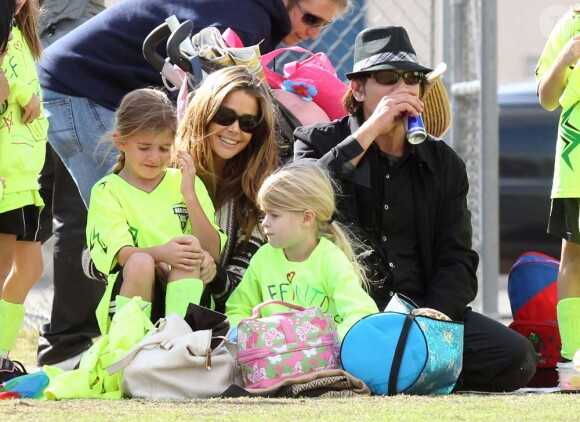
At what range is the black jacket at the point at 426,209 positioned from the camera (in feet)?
15.6

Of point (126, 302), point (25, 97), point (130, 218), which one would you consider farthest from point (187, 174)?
point (25, 97)

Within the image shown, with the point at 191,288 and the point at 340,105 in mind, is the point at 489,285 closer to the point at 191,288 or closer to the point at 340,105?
the point at 340,105

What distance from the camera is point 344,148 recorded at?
187 inches

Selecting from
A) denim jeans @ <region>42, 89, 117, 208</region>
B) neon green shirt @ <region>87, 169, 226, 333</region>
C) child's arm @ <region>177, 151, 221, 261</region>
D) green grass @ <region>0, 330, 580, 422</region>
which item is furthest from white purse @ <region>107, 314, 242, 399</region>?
denim jeans @ <region>42, 89, 117, 208</region>

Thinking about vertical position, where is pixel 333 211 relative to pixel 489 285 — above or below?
above

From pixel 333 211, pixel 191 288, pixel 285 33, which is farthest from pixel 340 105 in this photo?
pixel 191 288

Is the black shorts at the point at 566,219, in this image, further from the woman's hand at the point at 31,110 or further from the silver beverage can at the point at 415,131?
the woman's hand at the point at 31,110

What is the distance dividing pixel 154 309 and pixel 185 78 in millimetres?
983

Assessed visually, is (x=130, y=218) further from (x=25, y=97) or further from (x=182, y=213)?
(x=25, y=97)

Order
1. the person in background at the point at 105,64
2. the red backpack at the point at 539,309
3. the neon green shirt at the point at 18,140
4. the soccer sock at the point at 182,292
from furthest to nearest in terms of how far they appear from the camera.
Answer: the person in background at the point at 105,64, the red backpack at the point at 539,309, the neon green shirt at the point at 18,140, the soccer sock at the point at 182,292

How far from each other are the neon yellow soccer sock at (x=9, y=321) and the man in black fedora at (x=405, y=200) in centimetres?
125

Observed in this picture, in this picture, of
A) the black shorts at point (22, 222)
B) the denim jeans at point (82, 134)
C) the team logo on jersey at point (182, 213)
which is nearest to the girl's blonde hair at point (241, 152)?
the team logo on jersey at point (182, 213)

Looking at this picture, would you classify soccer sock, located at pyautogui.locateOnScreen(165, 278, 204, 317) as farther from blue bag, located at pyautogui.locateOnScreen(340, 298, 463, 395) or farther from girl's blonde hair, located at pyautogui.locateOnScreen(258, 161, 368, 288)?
blue bag, located at pyautogui.locateOnScreen(340, 298, 463, 395)

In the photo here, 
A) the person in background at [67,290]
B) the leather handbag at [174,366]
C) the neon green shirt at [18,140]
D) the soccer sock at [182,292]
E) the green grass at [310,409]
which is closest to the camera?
the green grass at [310,409]
